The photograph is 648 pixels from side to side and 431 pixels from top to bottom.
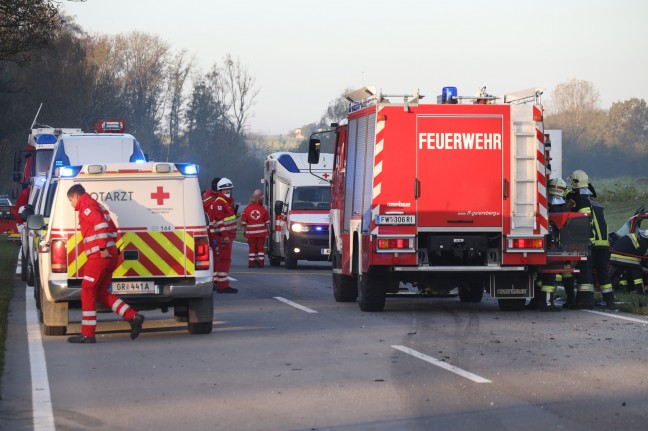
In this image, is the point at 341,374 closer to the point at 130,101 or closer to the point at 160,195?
the point at 160,195

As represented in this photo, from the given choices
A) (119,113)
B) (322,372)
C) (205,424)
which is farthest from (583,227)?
(119,113)

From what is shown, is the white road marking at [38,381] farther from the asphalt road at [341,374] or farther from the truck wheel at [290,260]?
the truck wheel at [290,260]

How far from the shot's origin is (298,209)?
28.5 m

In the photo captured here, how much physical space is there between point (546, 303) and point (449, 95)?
3331mm

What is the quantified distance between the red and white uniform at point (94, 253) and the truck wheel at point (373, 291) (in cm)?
452

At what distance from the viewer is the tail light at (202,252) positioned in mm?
13719

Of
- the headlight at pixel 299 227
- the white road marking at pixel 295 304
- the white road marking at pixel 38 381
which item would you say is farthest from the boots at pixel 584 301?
the headlight at pixel 299 227

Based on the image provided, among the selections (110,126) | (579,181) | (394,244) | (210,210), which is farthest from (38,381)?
(110,126)

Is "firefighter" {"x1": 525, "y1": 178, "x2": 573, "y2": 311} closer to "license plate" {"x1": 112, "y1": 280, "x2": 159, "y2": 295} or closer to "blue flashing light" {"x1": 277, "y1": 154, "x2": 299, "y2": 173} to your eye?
"license plate" {"x1": 112, "y1": 280, "x2": 159, "y2": 295}

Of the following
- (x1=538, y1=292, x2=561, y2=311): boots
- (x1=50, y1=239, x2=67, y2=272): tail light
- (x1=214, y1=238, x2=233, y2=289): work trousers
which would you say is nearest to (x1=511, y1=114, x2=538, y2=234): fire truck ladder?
(x1=538, y1=292, x2=561, y2=311): boots

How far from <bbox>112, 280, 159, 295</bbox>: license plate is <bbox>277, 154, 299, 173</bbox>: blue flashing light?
15.9 meters

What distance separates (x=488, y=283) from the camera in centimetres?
1684

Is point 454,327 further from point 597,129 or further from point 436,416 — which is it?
point 597,129

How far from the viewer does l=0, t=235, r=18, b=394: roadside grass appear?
549 inches
